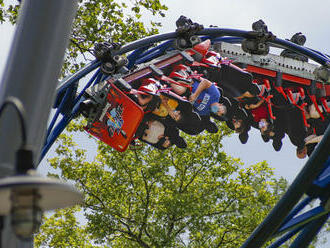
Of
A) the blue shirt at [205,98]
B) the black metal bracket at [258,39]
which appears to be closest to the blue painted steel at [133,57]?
the blue shirt at [205,98]

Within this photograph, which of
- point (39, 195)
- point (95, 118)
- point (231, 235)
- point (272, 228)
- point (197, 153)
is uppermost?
point (197, 153)

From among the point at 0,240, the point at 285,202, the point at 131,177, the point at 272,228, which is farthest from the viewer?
the point at 131,177

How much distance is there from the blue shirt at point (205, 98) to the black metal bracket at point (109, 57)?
3.29ft

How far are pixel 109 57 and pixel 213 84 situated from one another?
1.37 metres

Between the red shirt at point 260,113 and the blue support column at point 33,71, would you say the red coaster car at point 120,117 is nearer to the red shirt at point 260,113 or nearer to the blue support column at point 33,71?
the red shirt at point 260,113

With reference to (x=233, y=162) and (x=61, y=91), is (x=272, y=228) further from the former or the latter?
(x=233, y=162)

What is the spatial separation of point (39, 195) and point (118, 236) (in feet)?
41.9

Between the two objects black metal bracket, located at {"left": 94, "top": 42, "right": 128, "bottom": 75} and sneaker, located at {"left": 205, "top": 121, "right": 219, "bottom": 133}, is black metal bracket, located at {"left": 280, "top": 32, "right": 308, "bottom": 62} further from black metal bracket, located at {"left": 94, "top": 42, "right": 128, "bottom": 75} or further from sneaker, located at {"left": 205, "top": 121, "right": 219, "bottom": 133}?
black metal bracket, located at {"left": 94, "top": 42, "right": 128, "bottom": 75}

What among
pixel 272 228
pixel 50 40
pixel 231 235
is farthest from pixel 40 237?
pixel 50 40

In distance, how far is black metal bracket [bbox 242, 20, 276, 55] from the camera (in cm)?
754

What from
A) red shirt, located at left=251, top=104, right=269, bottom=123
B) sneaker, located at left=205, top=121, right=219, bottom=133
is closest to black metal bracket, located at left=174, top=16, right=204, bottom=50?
sneaker, located at left=205, top=121, right=219, bottom=133

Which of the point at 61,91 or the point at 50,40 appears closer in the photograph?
the point at 50,40

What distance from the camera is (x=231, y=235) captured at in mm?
15117

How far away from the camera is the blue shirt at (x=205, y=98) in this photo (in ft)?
23.5
